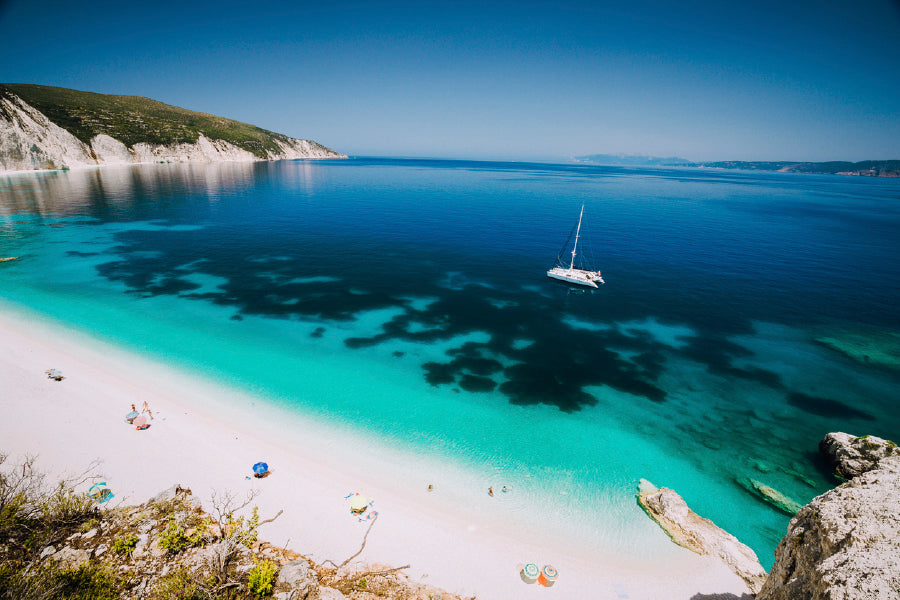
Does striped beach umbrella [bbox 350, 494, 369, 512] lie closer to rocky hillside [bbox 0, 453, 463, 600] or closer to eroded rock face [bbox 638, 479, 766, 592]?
rocky hillside [bbox 0, 453, 463, 600]

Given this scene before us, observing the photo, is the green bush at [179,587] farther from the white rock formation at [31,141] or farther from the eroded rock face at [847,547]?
the white rock formation at [31,141]

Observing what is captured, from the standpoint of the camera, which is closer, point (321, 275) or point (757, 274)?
point (321, 275)

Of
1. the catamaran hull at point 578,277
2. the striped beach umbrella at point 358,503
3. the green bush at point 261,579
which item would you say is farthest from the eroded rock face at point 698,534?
the catamaran hull at point 578,277

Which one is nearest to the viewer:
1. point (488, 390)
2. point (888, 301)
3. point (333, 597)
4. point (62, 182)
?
point (333, 597)

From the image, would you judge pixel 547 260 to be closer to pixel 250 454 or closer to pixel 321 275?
pixel 321 275

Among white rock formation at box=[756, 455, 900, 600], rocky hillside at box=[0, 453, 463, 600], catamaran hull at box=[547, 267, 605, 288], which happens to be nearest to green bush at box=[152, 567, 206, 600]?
rocky hillside at box=[0, 453, 463, 600]

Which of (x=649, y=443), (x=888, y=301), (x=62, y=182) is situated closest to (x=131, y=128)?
(x=62, y=182)
